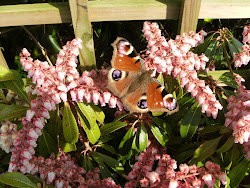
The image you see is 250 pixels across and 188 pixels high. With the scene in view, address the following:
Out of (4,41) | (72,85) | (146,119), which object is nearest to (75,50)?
(72,85)

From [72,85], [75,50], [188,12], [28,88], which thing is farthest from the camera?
[28,88]

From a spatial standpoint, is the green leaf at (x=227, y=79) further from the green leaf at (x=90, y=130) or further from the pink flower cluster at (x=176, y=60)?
the green leaf at (x=90, y=130)

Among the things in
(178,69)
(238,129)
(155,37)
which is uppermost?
(155,37)

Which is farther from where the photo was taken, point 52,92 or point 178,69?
point 178,69

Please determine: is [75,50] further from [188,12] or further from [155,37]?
[188,12]

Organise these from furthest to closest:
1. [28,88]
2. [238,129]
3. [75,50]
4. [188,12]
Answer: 1. [28,88]
2. [188,12]
3. [75,50]
4. [238,129]

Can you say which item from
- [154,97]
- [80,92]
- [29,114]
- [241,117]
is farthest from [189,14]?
[29,114]

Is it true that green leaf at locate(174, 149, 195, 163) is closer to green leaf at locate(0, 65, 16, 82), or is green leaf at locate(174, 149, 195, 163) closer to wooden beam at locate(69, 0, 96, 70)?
wooden beam at locate(69, 0, 96, 70)
